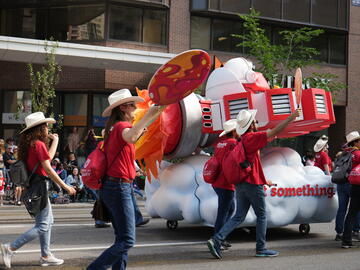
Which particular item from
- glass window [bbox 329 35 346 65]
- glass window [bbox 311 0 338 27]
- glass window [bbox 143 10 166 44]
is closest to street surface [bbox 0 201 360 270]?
glass window [bbox 143 10 166 44]

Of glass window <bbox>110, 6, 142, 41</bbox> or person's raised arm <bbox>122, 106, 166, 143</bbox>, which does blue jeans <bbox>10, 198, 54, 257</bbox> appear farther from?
glass window <bbox>110, 6, 142, 41</bbox>

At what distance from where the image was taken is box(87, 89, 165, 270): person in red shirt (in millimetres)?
5773

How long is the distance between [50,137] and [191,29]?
20.6 meters

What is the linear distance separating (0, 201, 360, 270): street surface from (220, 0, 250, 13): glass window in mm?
17037

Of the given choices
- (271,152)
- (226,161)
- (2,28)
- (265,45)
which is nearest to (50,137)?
(226,161)

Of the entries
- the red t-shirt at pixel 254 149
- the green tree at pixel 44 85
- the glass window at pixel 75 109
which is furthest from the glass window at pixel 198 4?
the red t-shirt at pixel 254 149

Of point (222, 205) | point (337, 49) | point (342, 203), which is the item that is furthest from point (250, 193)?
point (337, 49)

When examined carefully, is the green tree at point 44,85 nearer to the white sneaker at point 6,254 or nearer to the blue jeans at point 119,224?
the white sneaker at point 6,254

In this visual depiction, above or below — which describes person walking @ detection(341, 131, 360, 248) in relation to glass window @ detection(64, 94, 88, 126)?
below

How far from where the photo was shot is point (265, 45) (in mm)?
21906

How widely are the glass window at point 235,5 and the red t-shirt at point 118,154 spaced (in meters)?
22.6

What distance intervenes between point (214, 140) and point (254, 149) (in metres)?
2.83

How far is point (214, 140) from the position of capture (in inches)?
420

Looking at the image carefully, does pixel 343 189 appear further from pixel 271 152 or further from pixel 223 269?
pixel 223 269
